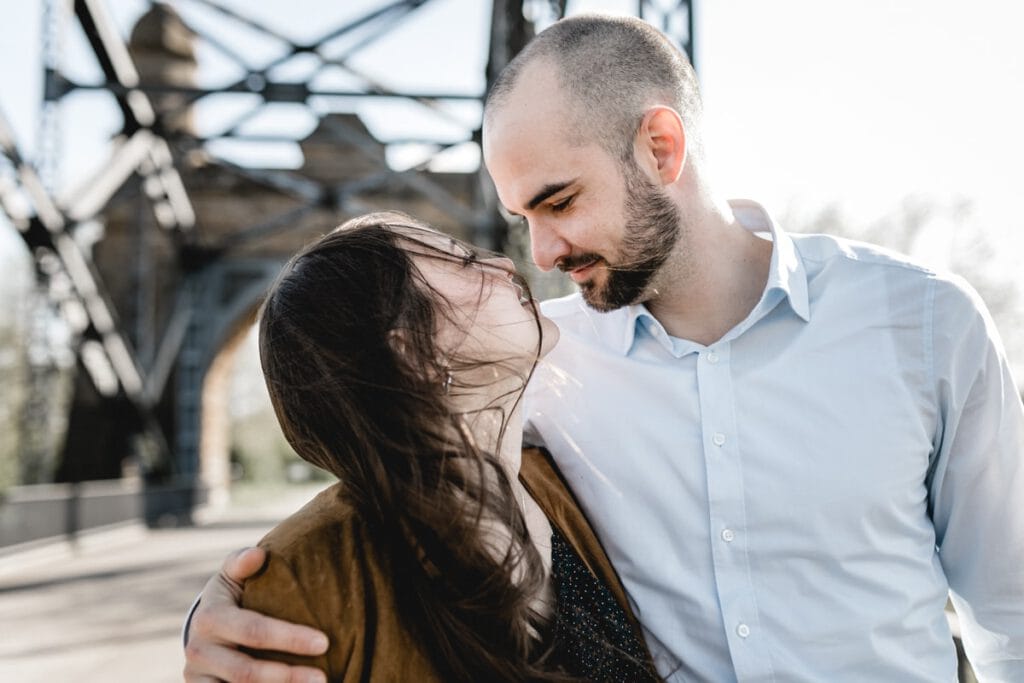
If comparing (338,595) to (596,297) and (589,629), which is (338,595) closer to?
(589,629)

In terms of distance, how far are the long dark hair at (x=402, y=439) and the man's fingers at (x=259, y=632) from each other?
16 cm

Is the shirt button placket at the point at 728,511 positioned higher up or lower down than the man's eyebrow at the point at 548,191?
lower down

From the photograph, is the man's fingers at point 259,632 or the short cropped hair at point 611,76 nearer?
the man's fingers at point 259,632

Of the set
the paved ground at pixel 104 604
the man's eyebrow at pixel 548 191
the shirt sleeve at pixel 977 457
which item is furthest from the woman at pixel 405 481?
the paved ground at pixel 104 604

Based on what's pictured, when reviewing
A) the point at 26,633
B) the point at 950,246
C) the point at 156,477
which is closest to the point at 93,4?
the point at 26,633

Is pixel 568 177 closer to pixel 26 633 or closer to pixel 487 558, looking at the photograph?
pixel 487 558

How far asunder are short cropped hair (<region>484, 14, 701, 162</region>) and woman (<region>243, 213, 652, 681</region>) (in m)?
0.58

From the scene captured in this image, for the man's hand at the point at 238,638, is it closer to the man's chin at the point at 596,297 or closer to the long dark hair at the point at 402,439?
the long dark hair at the point at 402,439

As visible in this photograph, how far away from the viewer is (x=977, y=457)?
174 cm

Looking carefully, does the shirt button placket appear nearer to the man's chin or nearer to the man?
the man

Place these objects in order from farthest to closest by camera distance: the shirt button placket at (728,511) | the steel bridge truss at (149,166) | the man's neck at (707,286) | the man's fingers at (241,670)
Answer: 1. the steel bridge truss at (149,166)
2. the man's neck at (707,286)
3. the shirt button placket at (728,511)
4. the man's fingers at (241,670)

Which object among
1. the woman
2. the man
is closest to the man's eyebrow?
the man

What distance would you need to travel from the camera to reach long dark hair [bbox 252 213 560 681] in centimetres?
137

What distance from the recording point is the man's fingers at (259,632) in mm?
1237
